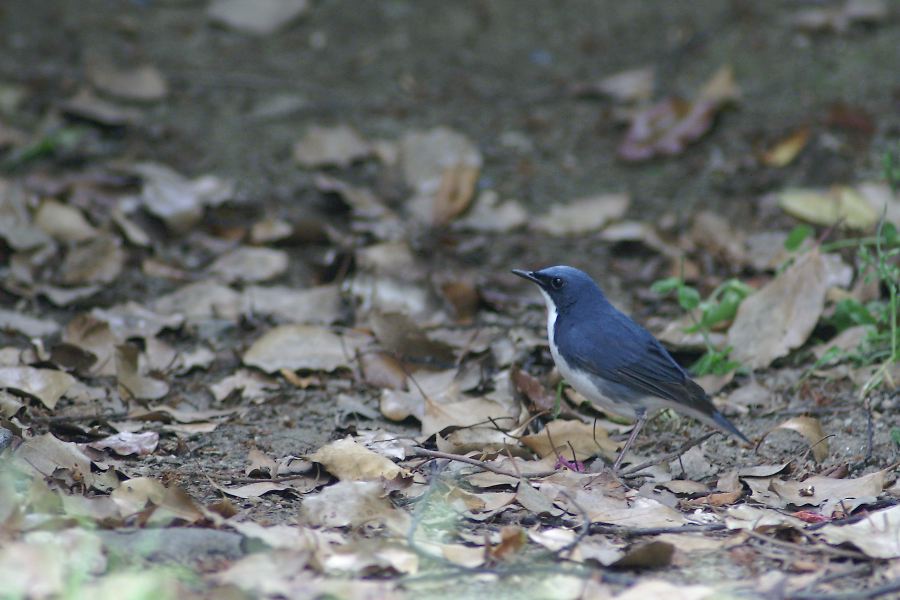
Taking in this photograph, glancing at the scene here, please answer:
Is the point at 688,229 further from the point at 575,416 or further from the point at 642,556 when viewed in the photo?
the point at 642,556

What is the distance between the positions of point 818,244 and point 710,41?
3220 mm

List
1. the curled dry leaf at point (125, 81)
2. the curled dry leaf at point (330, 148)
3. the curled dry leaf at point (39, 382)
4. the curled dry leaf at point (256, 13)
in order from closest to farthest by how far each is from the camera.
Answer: the curled dry leaf at point (39, 382), the curled dry leaf at point (330, 148), the curled dry leaf at point (125, 81), the curled dry leaf at point (256, 13)

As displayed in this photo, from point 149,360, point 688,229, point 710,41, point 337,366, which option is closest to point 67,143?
point 149,360

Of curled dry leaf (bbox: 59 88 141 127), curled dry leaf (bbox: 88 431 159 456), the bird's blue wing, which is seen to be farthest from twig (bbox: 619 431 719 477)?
curled dry leaf (bbox: 59 88 141 127)

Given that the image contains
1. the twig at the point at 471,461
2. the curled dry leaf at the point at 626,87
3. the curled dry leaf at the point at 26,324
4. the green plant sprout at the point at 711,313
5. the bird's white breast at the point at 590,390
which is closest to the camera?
the twig at the point at 471,461

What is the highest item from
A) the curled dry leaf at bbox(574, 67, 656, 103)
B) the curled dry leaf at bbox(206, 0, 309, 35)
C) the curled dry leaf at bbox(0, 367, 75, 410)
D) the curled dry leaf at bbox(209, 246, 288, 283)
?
the curled dry leaf at bbox(206, 0, 309, 35)

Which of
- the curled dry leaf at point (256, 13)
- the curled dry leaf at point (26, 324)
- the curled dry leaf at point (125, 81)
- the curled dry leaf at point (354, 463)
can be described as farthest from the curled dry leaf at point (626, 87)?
the curled dry leaf at point (354, 463)

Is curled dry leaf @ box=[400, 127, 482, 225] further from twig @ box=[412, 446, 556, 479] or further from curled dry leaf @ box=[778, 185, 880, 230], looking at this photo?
twig @ box=[412, 446, 556, 479]

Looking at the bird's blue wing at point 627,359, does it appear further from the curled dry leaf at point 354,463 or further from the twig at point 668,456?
the curled dry leaf at point 354,463

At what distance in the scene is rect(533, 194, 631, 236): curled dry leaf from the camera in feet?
24.1

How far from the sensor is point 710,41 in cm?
872

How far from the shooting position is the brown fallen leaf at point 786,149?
7.62m

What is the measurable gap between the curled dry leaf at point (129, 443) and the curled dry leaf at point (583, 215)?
10.9 ft

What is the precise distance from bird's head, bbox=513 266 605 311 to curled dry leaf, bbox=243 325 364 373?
1001 mm
